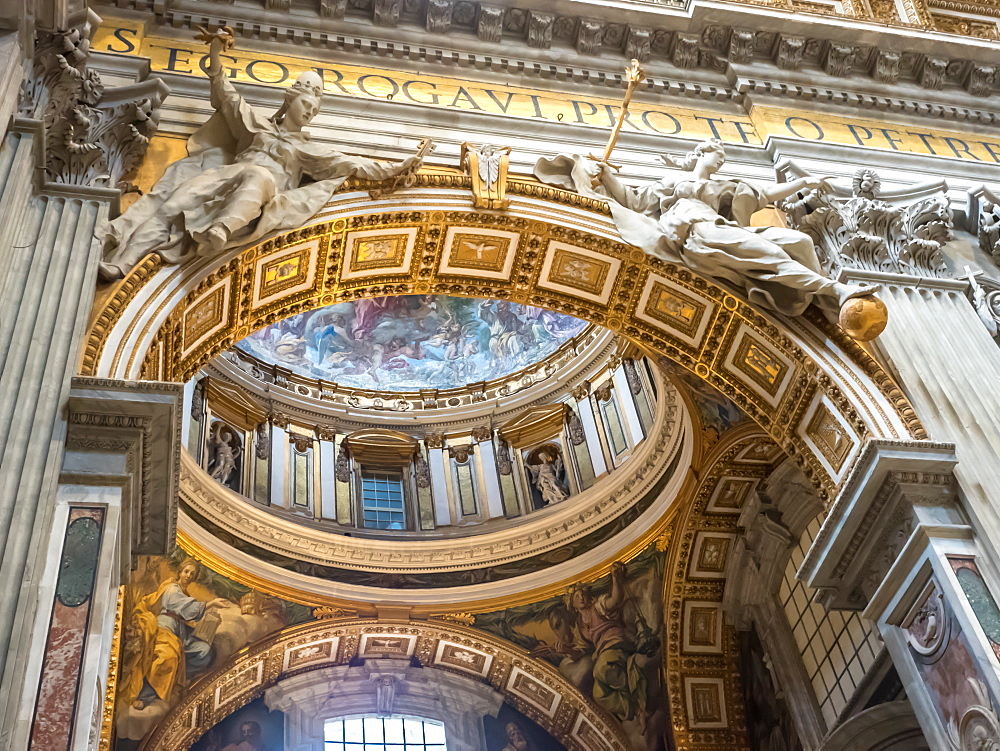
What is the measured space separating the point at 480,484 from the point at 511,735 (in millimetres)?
3488

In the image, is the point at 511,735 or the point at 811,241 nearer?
the point at 811,241

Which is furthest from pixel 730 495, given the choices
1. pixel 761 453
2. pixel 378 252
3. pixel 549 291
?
pixel 378 252

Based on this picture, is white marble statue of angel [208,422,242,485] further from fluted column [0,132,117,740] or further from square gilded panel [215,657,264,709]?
fluted column [0,132,117,740]

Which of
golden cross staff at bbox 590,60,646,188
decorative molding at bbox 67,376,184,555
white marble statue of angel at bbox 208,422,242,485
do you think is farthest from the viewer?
white marble statue of angel at bbox 208,422,242,485

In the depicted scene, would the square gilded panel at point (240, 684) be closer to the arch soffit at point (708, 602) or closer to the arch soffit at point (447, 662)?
the arch soffit at point (447, 662)

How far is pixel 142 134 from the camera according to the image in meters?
8.73

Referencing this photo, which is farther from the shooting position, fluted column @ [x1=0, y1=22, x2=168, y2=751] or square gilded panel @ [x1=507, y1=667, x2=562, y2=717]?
square gilded panel @ [x1=507, y1=667, x2=562, y2=717]

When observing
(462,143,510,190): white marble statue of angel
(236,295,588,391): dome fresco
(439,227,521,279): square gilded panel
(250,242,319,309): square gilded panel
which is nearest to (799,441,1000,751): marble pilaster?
(439,227,521,279): square gilded panel

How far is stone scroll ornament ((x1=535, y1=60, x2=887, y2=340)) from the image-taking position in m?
8.84

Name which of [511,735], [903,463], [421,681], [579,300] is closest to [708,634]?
[511,735]

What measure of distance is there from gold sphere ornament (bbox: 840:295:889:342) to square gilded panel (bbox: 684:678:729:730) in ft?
21.9

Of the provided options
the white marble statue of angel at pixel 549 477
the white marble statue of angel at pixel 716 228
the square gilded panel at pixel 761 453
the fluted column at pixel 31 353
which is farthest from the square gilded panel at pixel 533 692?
the fluted column at pixel 31 353

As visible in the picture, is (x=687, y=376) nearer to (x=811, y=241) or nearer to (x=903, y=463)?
(x=811, y=241)

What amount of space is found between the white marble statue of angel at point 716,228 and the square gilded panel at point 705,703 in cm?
624
